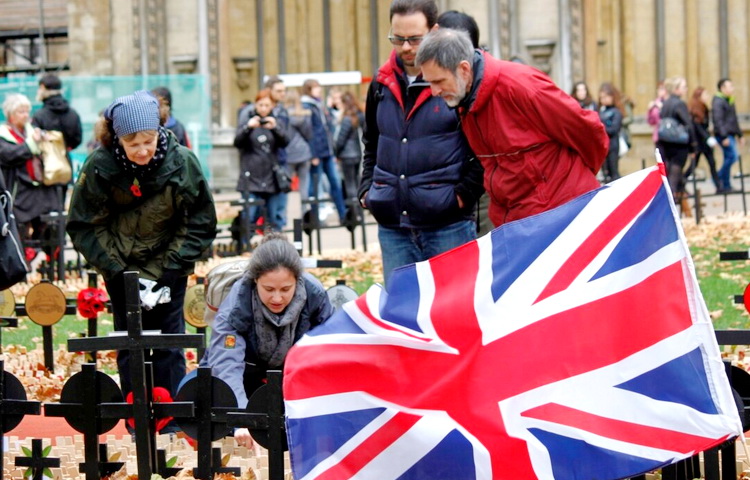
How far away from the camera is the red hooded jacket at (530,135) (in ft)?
22.1

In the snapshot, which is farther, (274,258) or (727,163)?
(727,163)

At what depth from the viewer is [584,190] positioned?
6906 mm

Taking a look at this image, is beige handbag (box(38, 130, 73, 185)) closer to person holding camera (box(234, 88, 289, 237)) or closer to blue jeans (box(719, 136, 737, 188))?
person holding camera (box(234, 88, 289, 237))

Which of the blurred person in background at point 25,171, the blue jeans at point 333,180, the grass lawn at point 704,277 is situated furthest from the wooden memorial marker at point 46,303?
the blue jeans at point 333,180

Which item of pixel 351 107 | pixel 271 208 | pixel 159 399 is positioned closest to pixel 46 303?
pixel 159 399

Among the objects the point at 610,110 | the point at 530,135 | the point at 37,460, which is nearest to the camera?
the point at 37,460

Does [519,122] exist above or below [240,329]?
above

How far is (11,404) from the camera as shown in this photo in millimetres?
6426

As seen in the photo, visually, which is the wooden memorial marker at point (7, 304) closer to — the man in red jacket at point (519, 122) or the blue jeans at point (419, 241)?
the blue jeans at point (419, 241)

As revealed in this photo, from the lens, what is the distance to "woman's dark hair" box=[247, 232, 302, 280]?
269 inches

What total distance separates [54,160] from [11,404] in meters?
9.72

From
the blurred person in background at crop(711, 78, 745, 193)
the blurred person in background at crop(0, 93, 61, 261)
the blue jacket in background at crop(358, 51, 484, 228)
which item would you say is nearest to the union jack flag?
the blue jacket in background at crop(358, 51, 484, 228)

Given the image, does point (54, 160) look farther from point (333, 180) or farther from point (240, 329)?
point (240, 329)

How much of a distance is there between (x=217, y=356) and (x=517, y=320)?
1.55m
